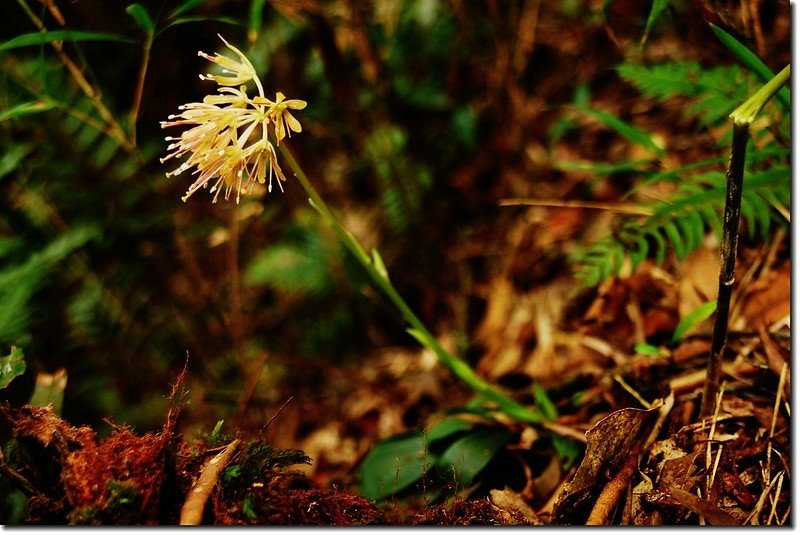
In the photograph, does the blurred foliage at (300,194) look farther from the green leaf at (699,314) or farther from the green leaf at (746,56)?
the green leaf at (746,56)

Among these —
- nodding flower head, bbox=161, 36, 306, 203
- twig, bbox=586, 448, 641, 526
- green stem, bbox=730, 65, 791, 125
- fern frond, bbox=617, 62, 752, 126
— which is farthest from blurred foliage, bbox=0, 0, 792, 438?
green stem, bbox=730, 65, 791, 125

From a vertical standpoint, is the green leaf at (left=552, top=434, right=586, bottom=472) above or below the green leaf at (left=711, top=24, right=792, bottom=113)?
below

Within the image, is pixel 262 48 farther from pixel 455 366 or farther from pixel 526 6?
pixel 455 366

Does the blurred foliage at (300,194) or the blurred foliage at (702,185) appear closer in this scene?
the blurred foliage at (702,185)

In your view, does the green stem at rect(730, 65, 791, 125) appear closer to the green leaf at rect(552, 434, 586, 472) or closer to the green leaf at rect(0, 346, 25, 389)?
the green leaf at rect(552, 434, 586, 472)

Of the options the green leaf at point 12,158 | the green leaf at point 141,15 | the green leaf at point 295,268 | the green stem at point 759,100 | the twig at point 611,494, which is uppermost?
the green leaf at point 141,15

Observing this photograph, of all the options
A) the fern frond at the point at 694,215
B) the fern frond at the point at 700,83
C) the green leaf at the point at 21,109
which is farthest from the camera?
the fern frond at the point at 700,83

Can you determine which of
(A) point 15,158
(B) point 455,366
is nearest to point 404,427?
(B) point 455,366

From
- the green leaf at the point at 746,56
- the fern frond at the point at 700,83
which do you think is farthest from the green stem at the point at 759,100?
the fern frond at the point at 700,83
